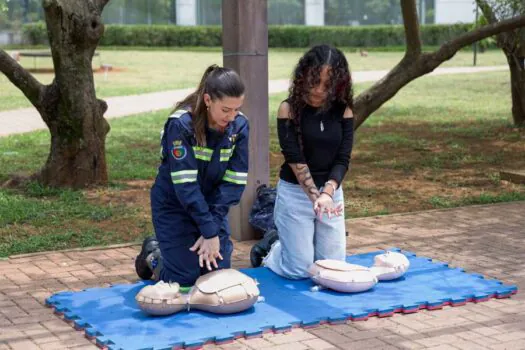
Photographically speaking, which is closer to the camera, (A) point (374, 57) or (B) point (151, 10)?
(A) point (374, 57)

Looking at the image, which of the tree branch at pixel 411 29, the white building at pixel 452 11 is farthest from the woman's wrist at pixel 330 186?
the white building at pixel 452 11

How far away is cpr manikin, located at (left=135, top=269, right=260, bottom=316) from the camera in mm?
5137

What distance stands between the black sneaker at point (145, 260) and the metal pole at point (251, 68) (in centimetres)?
141

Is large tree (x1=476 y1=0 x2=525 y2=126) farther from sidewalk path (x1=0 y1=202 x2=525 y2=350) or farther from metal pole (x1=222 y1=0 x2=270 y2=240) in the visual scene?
metal pole (x1=222 y1=0 x2=270 y2=240)

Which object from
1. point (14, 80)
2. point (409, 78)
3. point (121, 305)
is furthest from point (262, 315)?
point (409, 78)

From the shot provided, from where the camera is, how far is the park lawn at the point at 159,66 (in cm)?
2248

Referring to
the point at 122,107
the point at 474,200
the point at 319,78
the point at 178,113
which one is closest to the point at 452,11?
the point at 122,107

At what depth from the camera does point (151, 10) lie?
154 ft

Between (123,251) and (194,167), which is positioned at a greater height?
(194,167)

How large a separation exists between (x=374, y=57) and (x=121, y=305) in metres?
32.5

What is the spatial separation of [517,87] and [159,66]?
18410 mm

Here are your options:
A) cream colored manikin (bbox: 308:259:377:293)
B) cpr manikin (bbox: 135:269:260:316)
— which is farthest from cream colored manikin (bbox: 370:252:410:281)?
cpr manikin (bbox: 135:269:260:316)

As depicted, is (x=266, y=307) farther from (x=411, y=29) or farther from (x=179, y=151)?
(x=411, y=29)

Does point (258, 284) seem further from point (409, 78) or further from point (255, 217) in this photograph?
point (409, 78)
